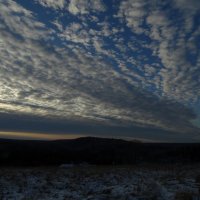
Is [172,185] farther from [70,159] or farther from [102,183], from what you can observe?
[70,159]

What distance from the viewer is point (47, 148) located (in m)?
51.5

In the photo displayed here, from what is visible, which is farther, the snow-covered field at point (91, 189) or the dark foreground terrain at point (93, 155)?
the dark foreground terrain at point (93, 155)

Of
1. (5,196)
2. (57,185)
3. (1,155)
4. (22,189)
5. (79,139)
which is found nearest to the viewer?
(5,196)

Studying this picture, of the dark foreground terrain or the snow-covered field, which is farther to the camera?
the dark foreground terrain

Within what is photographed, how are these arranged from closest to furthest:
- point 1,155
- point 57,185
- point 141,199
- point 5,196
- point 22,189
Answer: point 141,199 < point 5,196 < point 22,189 < point 57,185 < point 1,155

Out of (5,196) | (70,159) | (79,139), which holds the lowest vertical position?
(5,196)

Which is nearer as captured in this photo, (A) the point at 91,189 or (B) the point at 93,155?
(A) the point at 91,189

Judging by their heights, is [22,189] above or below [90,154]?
below

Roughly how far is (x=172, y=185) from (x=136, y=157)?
102ft

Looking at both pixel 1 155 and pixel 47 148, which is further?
pixel 47 148

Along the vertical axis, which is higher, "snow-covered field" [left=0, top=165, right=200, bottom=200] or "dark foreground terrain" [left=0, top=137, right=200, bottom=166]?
"dark foreground terrain" [left=0, top=137, right=200, bottom=166]

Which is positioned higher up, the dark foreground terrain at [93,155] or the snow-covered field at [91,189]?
the dark foreground terrain at [93,155]

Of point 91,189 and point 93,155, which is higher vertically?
point 93,155

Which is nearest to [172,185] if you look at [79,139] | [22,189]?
[22,189]
